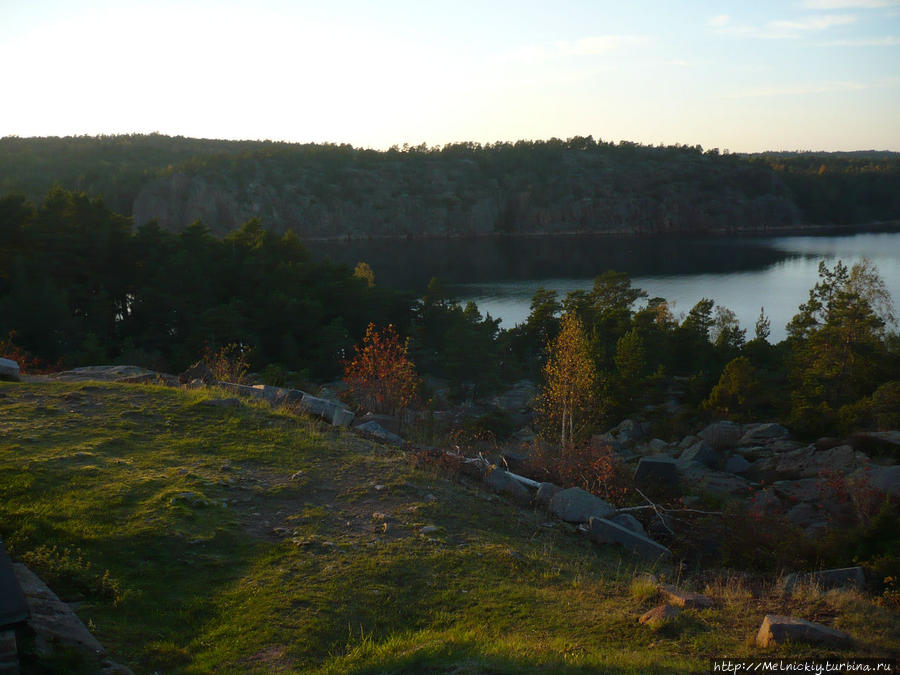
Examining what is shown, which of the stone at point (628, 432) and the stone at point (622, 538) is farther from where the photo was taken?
the stone at point (628, 432)

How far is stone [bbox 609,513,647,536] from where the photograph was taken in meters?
9.95

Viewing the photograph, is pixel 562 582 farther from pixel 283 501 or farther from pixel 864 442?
pixel 864 442

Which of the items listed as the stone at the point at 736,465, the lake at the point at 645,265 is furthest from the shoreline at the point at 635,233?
the stone at the point at 736,465

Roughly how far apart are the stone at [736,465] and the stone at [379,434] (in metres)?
12.6

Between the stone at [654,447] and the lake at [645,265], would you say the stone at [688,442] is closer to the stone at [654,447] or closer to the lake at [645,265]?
the stone at [654,447]

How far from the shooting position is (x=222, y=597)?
6137 millimetres

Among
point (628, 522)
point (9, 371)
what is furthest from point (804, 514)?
point (9, 371)

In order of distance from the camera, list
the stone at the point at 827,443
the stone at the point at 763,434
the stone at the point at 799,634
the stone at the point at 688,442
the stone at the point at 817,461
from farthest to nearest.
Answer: the stone at the point at 688,442 < the stone at the point at 763,434 < the stone at the point at 827,443 < the stone at the point at 817,461 < the stone at the point at 799,634

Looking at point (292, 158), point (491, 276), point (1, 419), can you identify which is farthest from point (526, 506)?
point (292, 158)

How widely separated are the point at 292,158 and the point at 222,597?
146 m

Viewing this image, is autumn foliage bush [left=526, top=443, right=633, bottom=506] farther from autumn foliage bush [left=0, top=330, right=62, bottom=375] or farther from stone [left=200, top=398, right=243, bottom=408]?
autumn foliage bush [left=0, top=330, right=62, bottom=375]

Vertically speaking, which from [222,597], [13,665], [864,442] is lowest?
[864,442]

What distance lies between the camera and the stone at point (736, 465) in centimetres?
2053

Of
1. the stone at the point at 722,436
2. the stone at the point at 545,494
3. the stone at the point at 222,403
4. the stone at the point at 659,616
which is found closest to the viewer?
the stone at the point at 659,616
